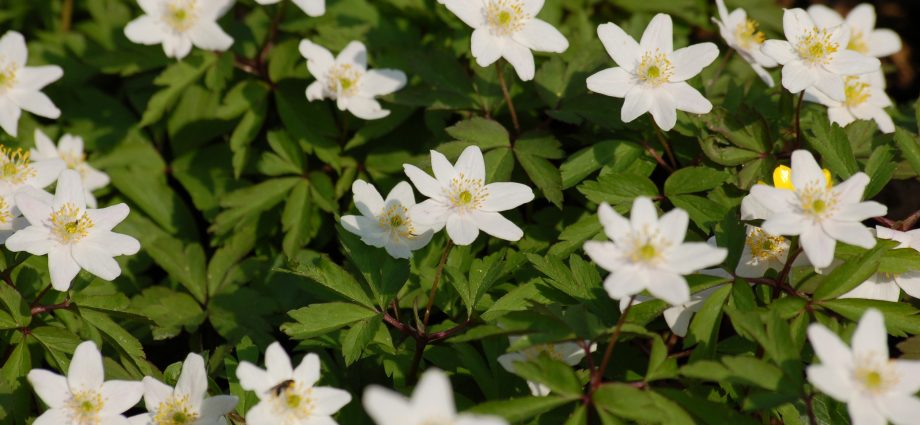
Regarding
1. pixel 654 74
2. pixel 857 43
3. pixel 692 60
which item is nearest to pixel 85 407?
pixel 654 74

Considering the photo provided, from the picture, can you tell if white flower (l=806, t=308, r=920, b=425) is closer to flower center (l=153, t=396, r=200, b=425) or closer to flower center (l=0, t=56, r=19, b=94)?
flower center (l=153, t=396, r=200, b=425)

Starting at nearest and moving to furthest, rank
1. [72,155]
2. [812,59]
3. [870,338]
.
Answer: [870,338] < [812,59] < [72,155]

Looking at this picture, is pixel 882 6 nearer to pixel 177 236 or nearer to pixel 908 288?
pixel 908 288

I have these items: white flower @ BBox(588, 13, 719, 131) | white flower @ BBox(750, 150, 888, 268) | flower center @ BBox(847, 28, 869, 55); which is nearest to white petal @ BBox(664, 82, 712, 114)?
white flower @ BBox(588, 13, 719, 131)

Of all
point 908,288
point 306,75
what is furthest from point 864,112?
point 306,75

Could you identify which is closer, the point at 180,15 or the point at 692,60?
the point at 692,60

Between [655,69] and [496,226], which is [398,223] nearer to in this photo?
[496,226]

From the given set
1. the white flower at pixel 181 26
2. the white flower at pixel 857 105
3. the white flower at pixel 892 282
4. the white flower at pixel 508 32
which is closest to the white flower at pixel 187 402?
the white flower at pixel 508 32
